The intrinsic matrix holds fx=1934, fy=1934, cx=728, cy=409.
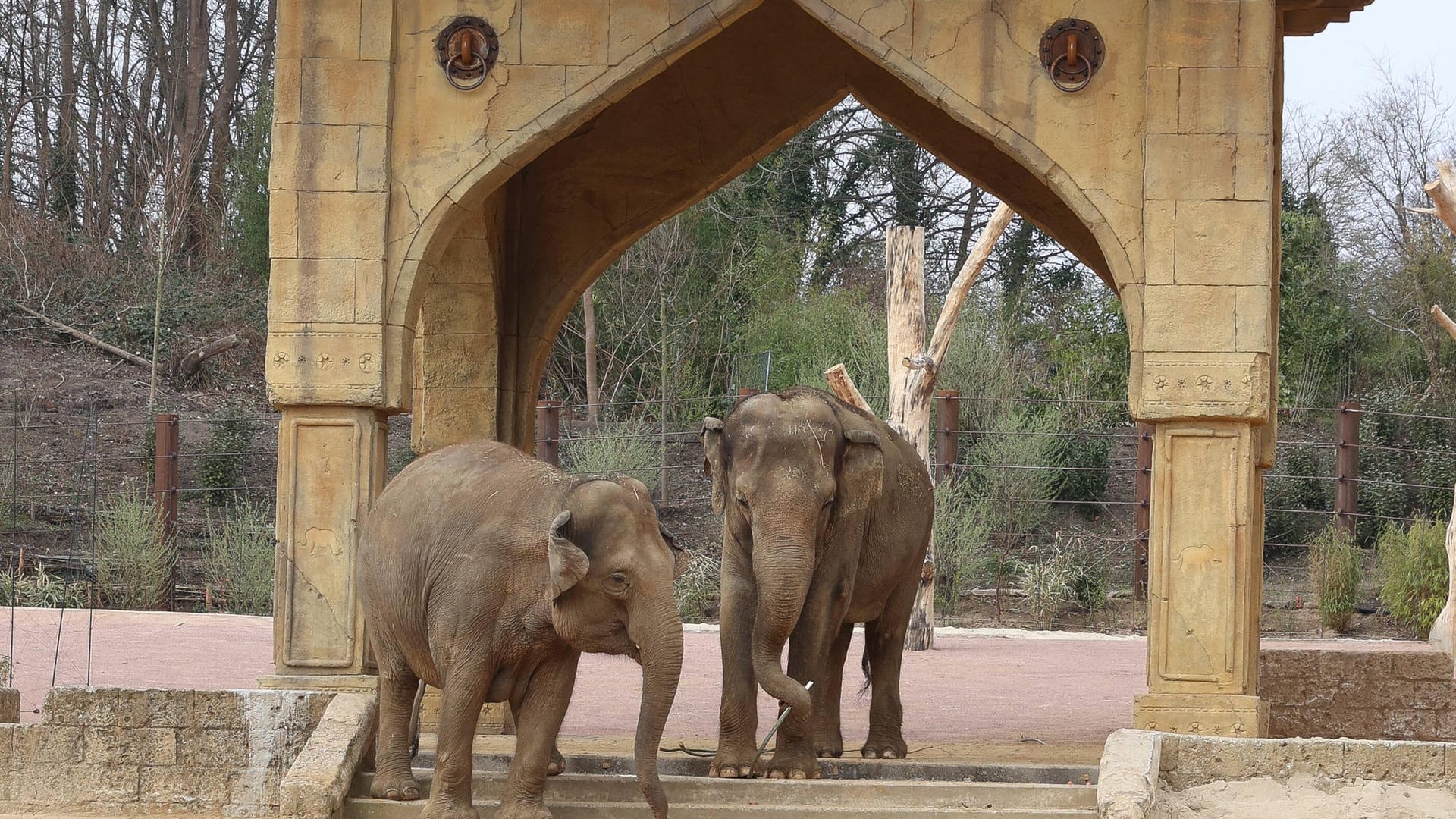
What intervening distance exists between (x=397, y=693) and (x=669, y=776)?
128 cm

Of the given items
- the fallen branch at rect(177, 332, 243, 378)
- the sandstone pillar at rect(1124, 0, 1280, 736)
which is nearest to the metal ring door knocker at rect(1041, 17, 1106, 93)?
the sandstone pillar at rect(1124, 0, 1280, 736)

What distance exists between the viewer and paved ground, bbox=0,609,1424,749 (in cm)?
1170

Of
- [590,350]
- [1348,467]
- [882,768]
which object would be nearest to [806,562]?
[882,768]

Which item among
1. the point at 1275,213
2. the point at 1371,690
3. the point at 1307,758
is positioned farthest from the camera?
the point at 1371,690

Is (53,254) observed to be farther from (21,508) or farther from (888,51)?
(888,51)

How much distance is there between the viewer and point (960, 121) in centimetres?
880

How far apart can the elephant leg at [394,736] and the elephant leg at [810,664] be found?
161 cm

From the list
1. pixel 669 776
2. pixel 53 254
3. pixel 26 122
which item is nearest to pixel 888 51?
pixel 669 776

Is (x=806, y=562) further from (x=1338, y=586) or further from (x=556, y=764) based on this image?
(x=1338, y=586)

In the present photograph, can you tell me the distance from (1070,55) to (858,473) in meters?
2.11

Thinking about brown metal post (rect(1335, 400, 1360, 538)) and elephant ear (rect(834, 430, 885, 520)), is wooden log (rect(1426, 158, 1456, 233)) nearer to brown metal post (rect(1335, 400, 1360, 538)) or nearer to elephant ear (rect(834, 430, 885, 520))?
brown metal post (rect(1335, 400, 1360, 538))

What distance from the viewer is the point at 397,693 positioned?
7.70 m

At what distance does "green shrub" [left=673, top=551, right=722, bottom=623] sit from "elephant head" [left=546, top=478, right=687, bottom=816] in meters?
13.0

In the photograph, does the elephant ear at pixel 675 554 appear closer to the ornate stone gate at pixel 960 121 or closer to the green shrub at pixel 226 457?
the ornate stone gate at pixel 960 121
